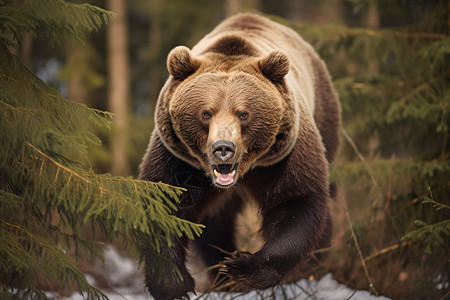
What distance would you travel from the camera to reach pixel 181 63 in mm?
4531

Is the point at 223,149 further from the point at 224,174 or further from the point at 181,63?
the point at 181,63

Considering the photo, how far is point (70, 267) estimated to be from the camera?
3510mm

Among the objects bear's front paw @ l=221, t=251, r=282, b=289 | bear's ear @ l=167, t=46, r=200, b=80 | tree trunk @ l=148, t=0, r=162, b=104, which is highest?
bear's ear @ l=167, t=46, r=200, b=80

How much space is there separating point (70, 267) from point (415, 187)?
13.7 ft

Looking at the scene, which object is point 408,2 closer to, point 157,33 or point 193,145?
point 193,145

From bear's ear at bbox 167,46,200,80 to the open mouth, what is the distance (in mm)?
861

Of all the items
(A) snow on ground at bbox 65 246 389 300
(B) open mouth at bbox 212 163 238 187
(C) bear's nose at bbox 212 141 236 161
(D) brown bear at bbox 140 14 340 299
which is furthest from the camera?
(A) snow on ground at bbox 65 246 389 300

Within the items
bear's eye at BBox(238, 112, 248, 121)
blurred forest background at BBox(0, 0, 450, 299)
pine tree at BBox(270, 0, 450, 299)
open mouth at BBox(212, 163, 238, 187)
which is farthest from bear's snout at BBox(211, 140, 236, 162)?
pine tree at BBox(270, 0, 450, 299)

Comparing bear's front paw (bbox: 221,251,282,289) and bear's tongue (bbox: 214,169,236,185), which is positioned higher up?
bear's tongue (bbox: 214,169,236,185)

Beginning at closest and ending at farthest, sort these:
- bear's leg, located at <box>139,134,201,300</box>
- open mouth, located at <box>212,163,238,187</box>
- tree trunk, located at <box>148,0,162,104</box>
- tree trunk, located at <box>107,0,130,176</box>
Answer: open mouth, located at <box>212,163,238,187</box> < bear's leg, located at <box>139,134,201,300</box> < tree trunk, located at <box>107,0,130,176</box> < tree trunk, located at <box>148,0,162,104</box>

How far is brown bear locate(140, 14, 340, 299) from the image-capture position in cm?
432

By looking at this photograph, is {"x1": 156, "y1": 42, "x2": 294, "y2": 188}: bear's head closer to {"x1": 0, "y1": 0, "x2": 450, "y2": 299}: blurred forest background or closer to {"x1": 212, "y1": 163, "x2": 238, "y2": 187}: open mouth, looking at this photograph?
{"x1": 212, "y1": 163, "x2": 238, "y2": 187}: open mouth

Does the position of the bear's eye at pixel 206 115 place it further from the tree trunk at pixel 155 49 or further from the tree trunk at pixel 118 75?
the tree trunk at pixel 155 49

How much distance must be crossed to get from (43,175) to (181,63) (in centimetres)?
143
